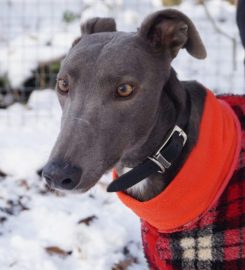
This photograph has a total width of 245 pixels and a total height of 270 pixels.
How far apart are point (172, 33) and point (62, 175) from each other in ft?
2.70

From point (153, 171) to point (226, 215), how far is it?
1.12 ft

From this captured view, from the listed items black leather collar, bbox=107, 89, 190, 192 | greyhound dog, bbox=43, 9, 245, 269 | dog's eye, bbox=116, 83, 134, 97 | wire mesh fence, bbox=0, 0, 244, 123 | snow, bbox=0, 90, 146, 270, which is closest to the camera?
greyhound dog, bbox=43, 9, 245, 269

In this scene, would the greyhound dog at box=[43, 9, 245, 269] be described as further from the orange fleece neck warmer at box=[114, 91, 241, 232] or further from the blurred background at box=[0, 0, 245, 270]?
the blurred background at box=[0, 0, 245, 270]

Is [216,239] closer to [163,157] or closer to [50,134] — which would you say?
[163,157]

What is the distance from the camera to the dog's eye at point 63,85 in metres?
2.29

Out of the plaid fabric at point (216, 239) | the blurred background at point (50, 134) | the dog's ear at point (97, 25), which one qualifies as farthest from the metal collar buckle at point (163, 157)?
the blurred background at point (50, 134)

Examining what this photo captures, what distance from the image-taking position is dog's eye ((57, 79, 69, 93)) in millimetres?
2293

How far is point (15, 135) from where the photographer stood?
4734 mm

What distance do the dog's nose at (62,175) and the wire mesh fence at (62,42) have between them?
10.7 ft

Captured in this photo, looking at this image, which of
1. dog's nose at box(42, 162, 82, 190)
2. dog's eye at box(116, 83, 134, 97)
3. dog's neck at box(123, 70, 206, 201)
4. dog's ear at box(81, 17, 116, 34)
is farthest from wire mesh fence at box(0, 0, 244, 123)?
dog's nose at box(42, 162, 82, 190)

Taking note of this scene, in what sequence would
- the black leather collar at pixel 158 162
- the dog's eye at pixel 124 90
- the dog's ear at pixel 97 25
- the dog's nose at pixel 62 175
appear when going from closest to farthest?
1. the dog's nose at pixel 62 175
2. the dog's eye at pixel 124 90
3. the black leather collar at pixel 158 162
4. the dog's ear at pixel 97 25

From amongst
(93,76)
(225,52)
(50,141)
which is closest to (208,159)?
(93,76)

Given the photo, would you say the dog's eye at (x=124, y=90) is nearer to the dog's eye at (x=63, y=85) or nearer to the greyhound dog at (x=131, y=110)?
the greyhound dog at (x=131, y=110)

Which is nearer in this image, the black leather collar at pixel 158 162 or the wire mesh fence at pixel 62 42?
the black leather collar at pixel 158 162
